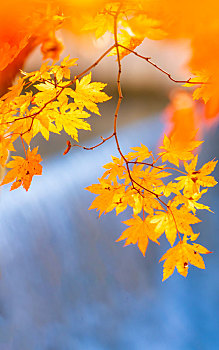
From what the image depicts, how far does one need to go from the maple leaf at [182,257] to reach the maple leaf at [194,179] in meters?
0.19

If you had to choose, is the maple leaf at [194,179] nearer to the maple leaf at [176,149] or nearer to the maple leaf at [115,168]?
the maple leaf at [176,149]

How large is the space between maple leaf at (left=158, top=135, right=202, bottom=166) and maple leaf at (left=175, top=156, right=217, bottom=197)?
0.15 feet

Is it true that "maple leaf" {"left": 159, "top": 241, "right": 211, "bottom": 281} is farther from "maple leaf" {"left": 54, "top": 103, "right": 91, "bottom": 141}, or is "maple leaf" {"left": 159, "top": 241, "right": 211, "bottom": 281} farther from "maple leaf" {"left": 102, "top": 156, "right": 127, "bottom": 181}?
"maple leaf" {"left": 54, "top": 103, "right": 91, "bottom": 141}

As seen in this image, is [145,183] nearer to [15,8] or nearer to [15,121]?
[15,121]

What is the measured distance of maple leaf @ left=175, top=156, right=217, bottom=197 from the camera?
1.01m

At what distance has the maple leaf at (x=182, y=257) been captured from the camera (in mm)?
931

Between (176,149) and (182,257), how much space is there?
0.35 meters

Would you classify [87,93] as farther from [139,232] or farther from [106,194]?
[139,232]

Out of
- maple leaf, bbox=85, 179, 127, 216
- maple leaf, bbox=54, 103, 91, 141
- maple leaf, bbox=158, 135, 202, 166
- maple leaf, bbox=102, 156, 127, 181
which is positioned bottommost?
maple leaf, bbox=85, 179, 127, 216

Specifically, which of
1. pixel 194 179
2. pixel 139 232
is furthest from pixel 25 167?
pixel 194 179

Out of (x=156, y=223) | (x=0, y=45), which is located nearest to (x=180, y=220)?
(x=156, y=223)

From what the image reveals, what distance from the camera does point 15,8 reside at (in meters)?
0.63

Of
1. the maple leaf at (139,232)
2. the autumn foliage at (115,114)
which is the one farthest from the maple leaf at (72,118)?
the maple leaf at (139,232)

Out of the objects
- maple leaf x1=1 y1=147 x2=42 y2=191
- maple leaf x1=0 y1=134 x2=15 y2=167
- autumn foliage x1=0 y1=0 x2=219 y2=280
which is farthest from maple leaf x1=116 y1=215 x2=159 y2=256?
maple leaf x1=0 y1=134 x2=15 y2=167
